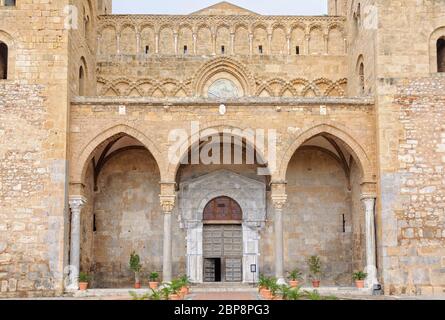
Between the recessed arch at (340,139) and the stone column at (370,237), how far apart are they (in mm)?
635

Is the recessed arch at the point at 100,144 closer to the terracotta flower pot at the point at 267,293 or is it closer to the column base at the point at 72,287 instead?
the column base at the point at 72,287

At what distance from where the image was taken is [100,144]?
64.6 feet

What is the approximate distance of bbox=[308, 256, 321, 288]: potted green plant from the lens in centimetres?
2080

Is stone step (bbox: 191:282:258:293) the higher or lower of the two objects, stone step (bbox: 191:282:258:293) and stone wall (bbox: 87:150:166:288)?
the lower

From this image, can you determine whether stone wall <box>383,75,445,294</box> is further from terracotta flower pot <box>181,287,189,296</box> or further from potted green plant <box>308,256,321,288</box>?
terracotta flower pot <box>181,287,189,296</box>

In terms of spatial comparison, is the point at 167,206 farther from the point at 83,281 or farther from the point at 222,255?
the point at 222,255

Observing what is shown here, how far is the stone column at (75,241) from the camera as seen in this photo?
18812mm

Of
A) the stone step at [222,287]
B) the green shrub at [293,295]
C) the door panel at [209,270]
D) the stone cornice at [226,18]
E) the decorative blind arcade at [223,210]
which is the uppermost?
the stone cornice at [226,18]

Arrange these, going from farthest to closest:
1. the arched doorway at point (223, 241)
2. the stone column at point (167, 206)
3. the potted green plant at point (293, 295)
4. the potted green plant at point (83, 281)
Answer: the arched doorway at point (223, 241) → the stone column at point (167, 206) → the potted green plant at point (83, 281) → the potted green plant at point (293, 295)

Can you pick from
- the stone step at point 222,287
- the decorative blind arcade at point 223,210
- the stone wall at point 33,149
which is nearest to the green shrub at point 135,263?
the stone step at point 222,287

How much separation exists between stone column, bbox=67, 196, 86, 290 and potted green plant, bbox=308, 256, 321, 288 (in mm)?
6833

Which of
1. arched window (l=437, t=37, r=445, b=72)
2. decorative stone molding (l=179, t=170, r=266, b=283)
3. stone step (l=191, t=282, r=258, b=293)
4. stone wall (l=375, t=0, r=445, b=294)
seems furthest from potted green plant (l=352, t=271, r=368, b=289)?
arched window (l=437, t=37, r=445, b=72)
